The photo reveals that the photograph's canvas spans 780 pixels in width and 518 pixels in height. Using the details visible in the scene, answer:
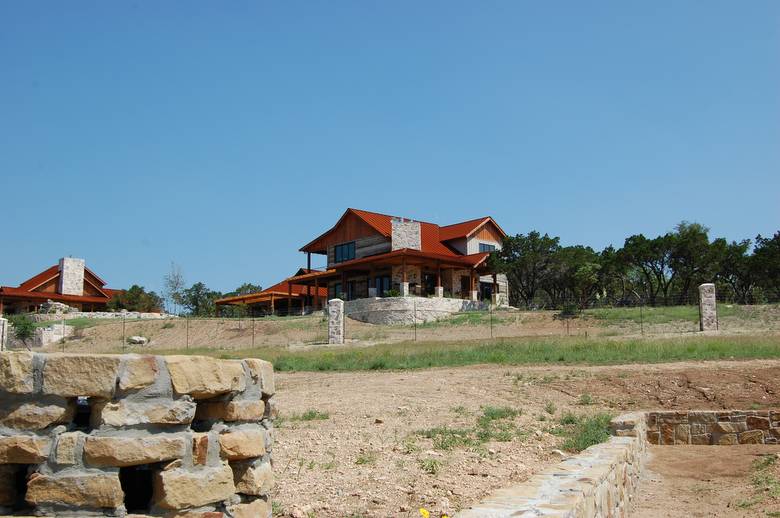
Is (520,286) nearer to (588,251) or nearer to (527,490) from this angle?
(588,251)

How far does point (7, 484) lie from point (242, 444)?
4.28ft

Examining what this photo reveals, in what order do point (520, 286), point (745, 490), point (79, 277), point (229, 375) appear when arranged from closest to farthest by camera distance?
point (229, 375)
point (745, 490)
point (520, 286)
point (79, 277)

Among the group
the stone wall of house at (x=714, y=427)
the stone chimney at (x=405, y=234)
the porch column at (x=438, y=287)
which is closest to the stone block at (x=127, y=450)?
the stone wall of house at (x=714, y=427)

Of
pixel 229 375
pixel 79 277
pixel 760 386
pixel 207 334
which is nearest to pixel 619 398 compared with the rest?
pixel 760 386

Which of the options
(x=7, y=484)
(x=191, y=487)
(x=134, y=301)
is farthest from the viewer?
(x=134, y=301)

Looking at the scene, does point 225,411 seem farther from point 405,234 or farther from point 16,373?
point 405,234

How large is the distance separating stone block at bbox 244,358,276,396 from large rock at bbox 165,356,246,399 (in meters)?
0.20

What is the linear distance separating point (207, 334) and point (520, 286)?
23.8 metres

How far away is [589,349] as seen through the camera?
21.0m

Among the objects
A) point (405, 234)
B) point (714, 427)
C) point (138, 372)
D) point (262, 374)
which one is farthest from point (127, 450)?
point (405, 234)

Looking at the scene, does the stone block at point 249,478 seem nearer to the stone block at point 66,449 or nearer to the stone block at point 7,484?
the stone block at point 66,449

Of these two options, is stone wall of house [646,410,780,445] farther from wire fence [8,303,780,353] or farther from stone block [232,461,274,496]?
wire fence [8,303,780,353]

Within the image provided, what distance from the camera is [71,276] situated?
186 ft

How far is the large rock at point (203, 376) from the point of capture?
3904 millimetres
